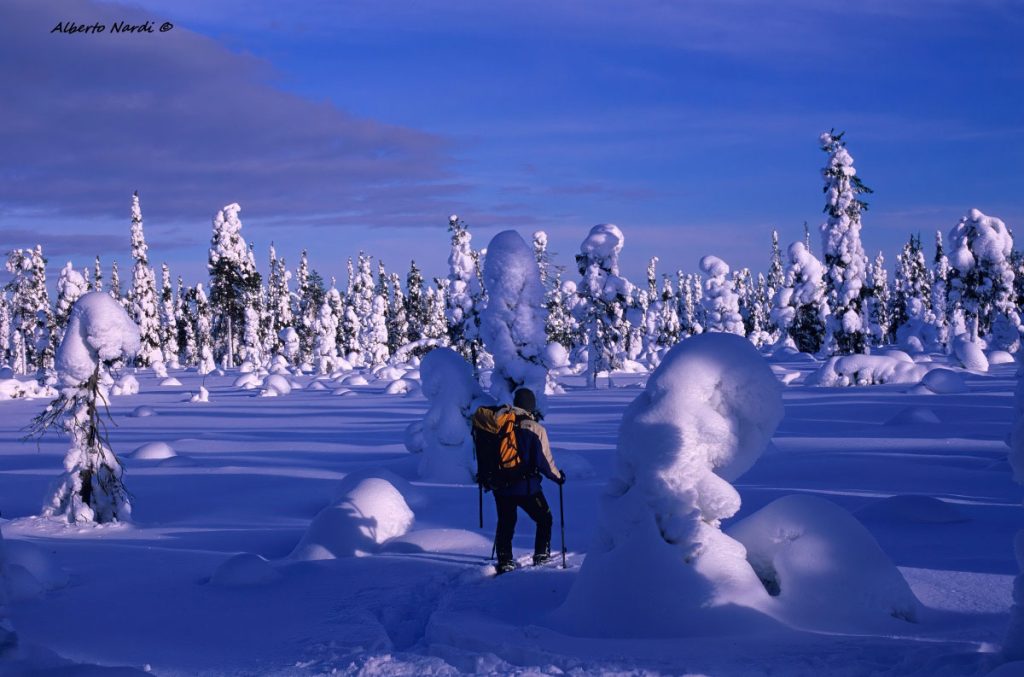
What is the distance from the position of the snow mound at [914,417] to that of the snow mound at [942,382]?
302 inches

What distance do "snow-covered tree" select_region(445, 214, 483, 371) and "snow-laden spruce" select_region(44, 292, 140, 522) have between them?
87.3ft

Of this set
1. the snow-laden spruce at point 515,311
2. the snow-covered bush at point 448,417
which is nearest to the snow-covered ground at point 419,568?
the snow-covered bush at point 448,417

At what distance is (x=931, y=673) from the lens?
4750 mm

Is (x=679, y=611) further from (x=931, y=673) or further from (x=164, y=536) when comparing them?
(x=164, y=536)

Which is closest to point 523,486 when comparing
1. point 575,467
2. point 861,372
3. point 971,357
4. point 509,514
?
point 509,514

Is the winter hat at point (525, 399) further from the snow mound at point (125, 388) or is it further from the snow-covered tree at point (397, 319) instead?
the snow-covered tree at point (397, 319)

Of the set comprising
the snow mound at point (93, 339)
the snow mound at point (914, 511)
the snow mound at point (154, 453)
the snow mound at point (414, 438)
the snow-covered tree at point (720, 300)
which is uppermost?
the snow-covered tree at point (720, 300)

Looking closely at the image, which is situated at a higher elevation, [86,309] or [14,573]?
[86,309]

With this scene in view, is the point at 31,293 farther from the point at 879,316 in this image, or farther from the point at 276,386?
the point at 879,316

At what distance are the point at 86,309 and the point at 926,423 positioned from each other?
16605 mm

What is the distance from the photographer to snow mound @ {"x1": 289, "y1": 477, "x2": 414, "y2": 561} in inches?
366

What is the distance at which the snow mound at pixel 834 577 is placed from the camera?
5930 millimetres

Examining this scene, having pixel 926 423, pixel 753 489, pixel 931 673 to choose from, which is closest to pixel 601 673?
pixel 931 673

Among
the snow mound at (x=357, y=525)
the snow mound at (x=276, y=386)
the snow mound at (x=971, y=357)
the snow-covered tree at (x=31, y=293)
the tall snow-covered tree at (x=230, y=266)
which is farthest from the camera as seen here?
the snow-covered tree at (x=31, y=293)
